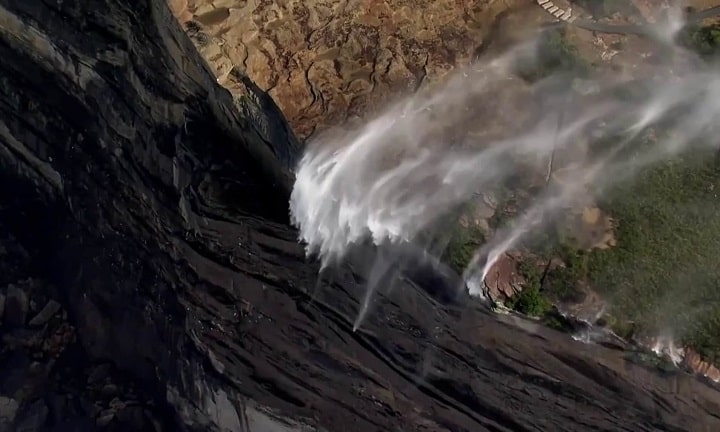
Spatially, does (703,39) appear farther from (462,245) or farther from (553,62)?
(462,245)

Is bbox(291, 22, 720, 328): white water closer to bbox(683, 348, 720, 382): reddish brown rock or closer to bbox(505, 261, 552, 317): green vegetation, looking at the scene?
bbox(505, 261, 552, 317): green vegetation

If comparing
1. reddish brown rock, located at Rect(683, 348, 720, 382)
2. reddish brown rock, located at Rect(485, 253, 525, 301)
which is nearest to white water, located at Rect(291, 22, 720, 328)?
reddish brown rock, located at Rect(485, 253, 525, 301)

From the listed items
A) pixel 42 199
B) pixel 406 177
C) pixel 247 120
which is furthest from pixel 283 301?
pixel 406 177

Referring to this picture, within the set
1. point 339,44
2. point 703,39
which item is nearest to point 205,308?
point 339,44

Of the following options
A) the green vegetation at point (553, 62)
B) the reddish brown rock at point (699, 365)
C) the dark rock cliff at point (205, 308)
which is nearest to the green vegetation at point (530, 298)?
the reddish brown rock at point (699, 365)

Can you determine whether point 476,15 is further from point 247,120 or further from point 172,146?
point 172,146

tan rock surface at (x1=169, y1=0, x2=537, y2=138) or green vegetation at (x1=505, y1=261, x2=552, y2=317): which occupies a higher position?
tan rock surface at (x1=169, y1=0, x2=537, y2=138)
